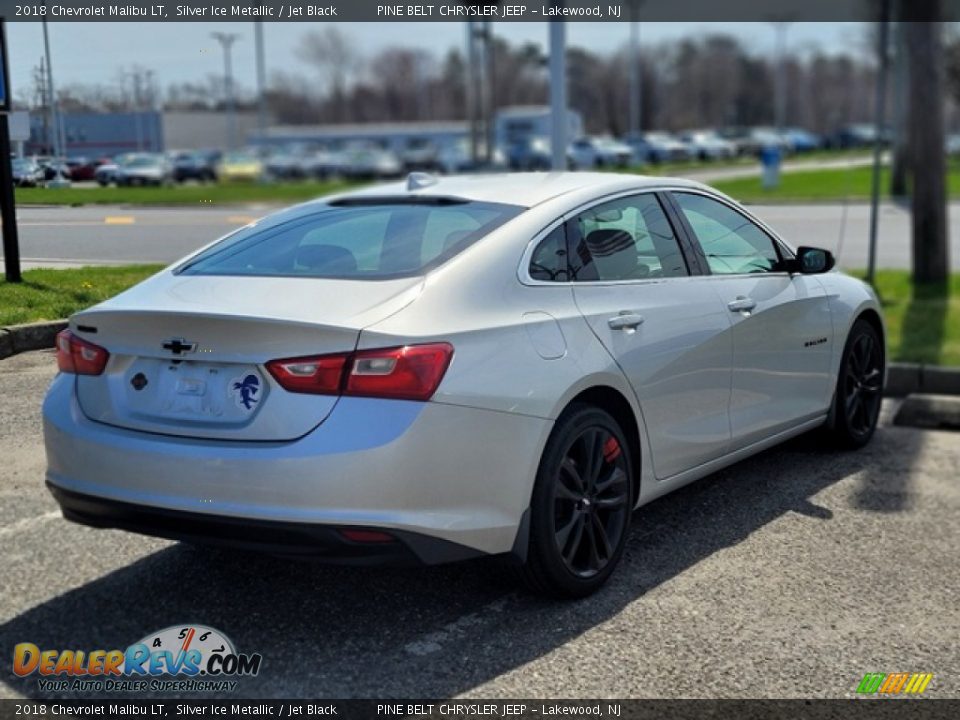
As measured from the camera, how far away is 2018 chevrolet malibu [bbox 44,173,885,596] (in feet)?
11.9

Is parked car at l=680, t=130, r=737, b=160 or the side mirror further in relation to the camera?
parked car at l=680, t=130, r=737, b=160

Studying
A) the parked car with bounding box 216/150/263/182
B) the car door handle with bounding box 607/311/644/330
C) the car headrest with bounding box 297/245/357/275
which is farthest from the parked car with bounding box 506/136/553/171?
the car headrest with bounding box 297/245/357/275

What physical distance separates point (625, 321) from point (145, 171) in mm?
3536

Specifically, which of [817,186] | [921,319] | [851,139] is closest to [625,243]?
[921,319]

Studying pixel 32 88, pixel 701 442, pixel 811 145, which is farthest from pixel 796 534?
pixel 811 145

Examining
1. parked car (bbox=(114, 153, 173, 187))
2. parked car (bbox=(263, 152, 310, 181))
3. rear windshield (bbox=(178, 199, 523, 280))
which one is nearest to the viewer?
rear windshield (bbox=(178, 199, 523, 280))

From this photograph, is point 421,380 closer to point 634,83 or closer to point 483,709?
point 483,709

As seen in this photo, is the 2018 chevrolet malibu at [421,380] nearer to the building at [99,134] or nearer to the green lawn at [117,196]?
the green lawn at [117,196]

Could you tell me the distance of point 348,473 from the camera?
3.57m

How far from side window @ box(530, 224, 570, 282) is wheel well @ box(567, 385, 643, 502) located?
0.45 m

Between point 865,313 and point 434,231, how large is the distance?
322cm

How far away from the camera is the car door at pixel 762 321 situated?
5.34 m

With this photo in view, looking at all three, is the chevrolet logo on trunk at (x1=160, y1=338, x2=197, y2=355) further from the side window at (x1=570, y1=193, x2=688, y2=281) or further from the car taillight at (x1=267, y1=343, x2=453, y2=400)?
the side window at (x1=570, y1=193, x2=688, y2=281)

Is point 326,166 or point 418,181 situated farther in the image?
point 326,166
